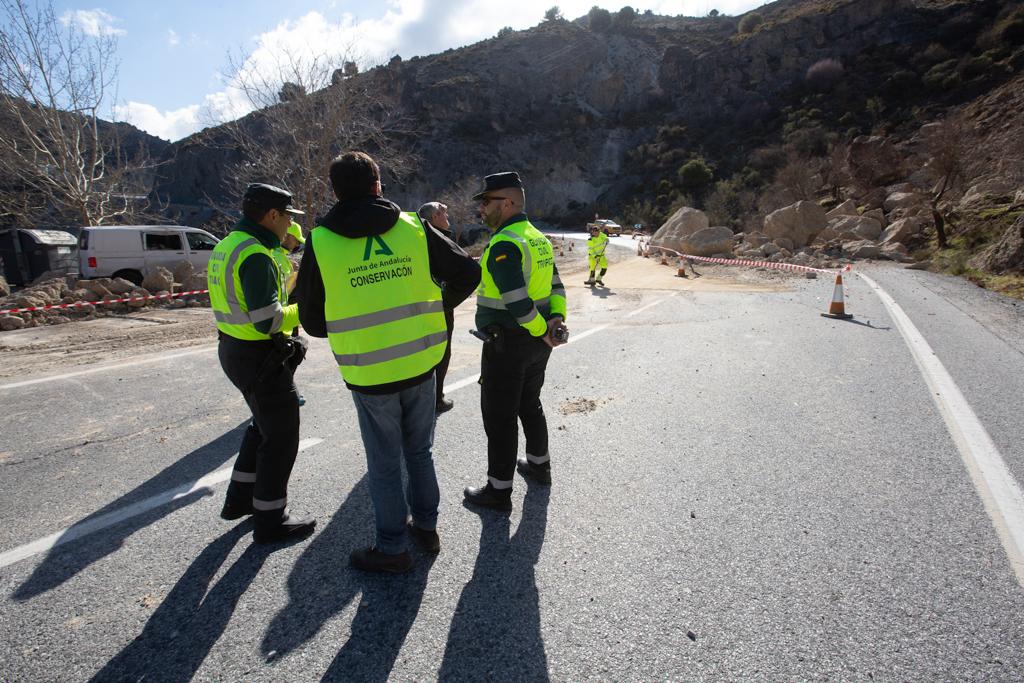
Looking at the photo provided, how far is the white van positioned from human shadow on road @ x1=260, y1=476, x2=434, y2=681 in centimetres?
1392

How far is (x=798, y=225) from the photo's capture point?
22.6 meters

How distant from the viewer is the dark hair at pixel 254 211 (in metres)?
2.66

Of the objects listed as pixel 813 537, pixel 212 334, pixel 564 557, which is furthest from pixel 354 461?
pixel 212 334

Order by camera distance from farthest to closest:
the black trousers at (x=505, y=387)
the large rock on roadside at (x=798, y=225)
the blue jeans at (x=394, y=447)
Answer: the large rock on roadside at (x=798, y=225) → the black trousers at (x=505, y=387) → the blue jeans at (x=394, y=447)

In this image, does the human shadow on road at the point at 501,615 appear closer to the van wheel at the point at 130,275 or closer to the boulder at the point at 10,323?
the boulder at the point at 10,323

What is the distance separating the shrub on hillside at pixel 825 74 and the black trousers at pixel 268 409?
63.7 metres

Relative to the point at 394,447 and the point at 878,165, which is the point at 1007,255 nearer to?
the point at 394,447

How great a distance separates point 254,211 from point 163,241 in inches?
547

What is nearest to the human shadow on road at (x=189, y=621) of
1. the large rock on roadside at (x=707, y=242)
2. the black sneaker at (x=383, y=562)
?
the black sneaker at (x=383, y=562)

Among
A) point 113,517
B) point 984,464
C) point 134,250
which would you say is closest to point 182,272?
point 134,250

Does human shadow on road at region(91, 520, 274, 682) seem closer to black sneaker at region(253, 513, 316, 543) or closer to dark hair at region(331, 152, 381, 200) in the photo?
black sneaker at region(253, 513, 316, 543)

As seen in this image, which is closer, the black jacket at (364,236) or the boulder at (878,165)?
the black jacket at (364,236)

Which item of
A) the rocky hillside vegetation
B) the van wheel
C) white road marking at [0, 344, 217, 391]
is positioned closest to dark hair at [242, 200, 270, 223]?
white road marking at [0, 344, 217, 391]

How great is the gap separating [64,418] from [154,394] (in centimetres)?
77
